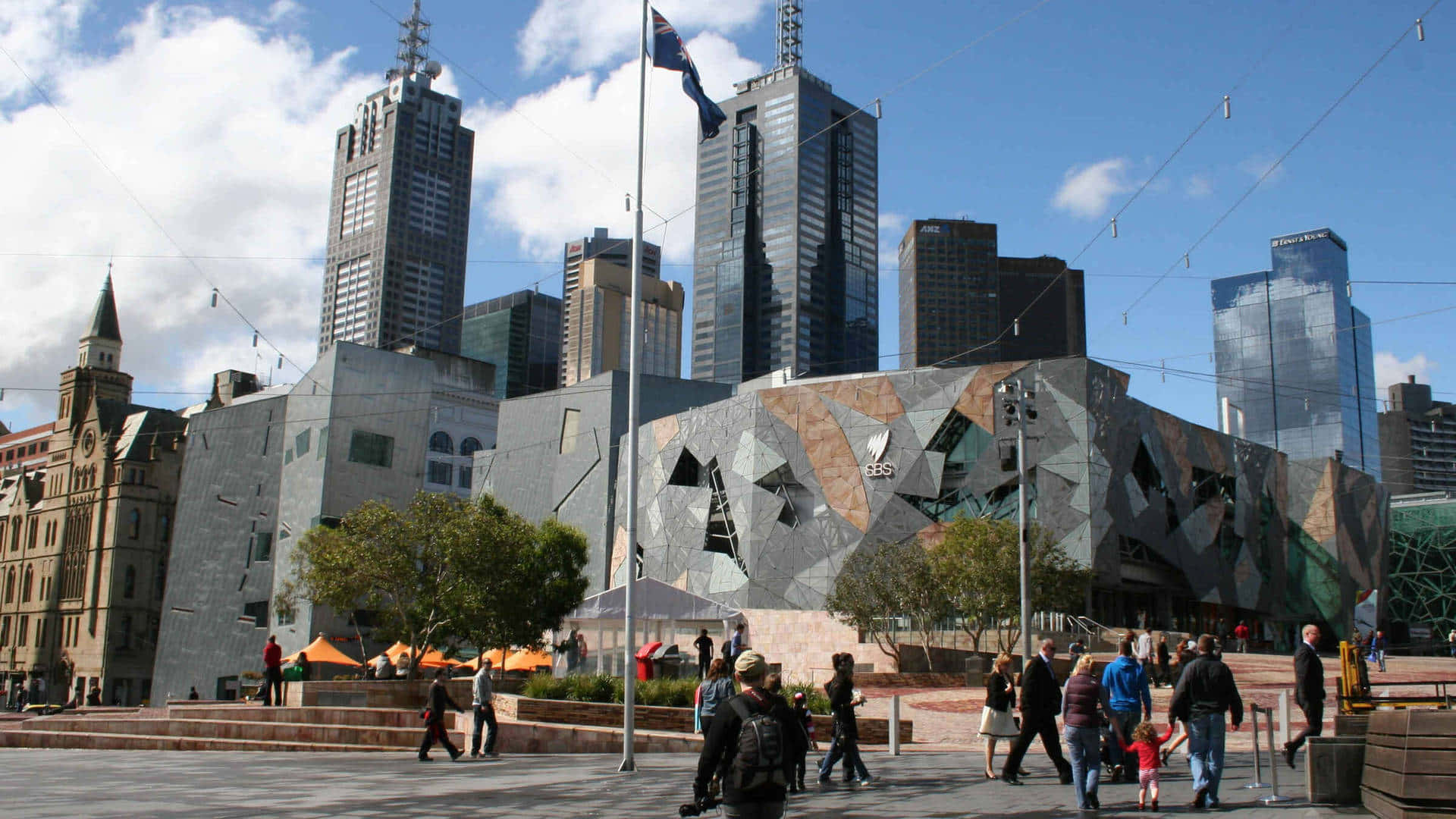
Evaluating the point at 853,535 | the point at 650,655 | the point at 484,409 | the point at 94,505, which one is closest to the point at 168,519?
the point at 94,505

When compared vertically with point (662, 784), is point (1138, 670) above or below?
above

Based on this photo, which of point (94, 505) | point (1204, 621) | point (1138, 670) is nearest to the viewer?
point (1138, 670)

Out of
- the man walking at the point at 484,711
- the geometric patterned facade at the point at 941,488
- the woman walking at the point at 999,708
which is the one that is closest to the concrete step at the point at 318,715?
the man walking at the point at 484,711

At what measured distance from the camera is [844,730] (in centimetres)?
1366

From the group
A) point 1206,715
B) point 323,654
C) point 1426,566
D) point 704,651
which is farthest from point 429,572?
point 1426,566

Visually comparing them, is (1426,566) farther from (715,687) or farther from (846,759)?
(715,687)

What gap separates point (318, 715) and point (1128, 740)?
17.8 metres

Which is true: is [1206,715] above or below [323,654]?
above

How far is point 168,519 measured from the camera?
291ft

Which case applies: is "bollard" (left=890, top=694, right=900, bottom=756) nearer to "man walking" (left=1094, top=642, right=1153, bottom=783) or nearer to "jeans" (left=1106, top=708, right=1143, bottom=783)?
"jeans" (left=1106, top=708, right=1143, bottom=783)

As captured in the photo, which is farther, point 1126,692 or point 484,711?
point 484,711

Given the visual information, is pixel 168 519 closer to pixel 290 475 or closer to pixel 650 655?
pixel 290 475

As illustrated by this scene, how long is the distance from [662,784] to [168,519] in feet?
278

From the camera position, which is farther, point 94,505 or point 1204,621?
point 94,505
